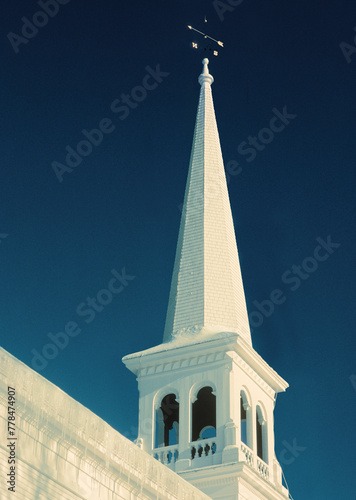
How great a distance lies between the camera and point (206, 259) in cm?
4325

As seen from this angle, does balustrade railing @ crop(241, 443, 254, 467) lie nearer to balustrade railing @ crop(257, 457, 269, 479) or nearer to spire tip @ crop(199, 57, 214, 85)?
balustrade railing @ crop(257, 457, 269, 479)

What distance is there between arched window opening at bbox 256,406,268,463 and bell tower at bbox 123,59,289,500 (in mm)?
44

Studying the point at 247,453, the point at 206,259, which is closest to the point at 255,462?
the point at 247,453

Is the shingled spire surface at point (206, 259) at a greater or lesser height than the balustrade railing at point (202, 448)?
greater

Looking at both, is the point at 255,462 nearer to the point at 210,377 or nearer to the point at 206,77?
the point at 210,377

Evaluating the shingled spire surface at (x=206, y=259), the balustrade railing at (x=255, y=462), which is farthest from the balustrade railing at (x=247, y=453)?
the shingled spire surface at (x=206, y=259)

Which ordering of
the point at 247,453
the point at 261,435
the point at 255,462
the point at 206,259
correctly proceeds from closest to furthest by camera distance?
the point at 247,453 → the point at 255,462 → the point at 261,435 → the point at 206,259

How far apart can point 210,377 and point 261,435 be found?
4.04m

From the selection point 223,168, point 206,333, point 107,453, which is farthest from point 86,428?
point 223,168

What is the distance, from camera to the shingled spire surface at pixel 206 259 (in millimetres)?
41531

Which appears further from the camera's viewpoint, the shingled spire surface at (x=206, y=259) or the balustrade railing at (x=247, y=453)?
the shingled spire surface at (x=206, y=259)

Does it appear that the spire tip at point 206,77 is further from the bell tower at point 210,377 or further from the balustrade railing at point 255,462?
the balustrade railing at point 255,462

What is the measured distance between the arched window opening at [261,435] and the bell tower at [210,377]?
1.7 inches

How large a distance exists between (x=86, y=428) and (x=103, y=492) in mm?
1783
